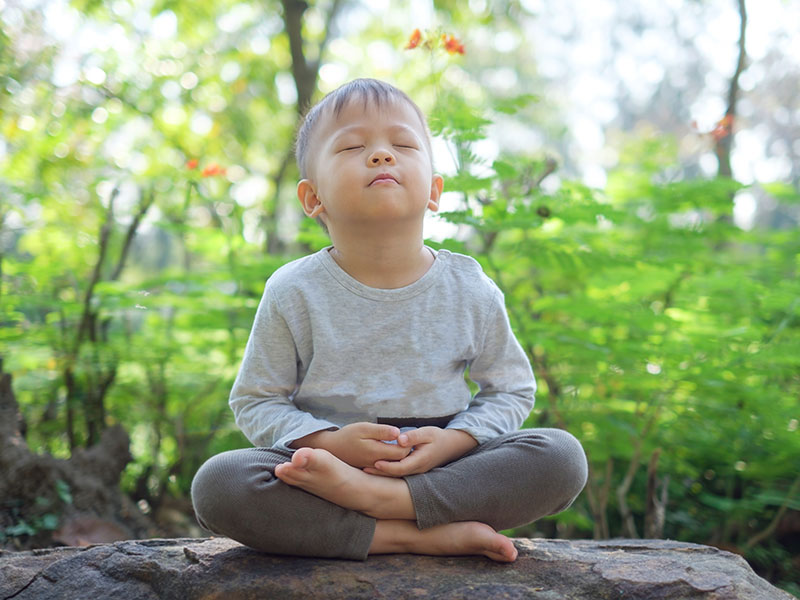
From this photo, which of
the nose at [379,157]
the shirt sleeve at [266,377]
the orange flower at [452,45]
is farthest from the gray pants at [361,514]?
the orange flower at [452,45]

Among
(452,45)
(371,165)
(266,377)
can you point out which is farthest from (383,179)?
(452,45)

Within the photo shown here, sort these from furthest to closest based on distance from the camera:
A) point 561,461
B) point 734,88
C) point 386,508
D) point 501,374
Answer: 1. point 734,88
2. point 501,374
3. point 561,461
4. point 386,508

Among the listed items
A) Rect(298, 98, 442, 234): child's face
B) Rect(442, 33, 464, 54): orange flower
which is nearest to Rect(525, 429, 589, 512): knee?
Rect(298, 98, 442, 234): child's face

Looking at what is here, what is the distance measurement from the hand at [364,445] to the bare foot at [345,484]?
0.04 metres

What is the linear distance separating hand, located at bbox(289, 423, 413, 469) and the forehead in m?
0.83

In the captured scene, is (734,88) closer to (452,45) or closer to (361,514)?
(452,45)

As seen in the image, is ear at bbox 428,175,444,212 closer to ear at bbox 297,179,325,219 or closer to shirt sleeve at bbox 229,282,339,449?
ear at bbox 297,179,325,219

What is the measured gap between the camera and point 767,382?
12.3ft

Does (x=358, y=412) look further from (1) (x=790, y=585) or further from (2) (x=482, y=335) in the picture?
(1) (x=790, y=585)

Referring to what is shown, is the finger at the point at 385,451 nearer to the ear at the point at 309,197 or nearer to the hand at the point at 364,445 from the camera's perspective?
the hand at the point at 364,445

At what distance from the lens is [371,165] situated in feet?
6.24

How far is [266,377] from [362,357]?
0.29 m

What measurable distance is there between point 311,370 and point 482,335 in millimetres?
532

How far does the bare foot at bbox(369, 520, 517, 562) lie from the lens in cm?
179
